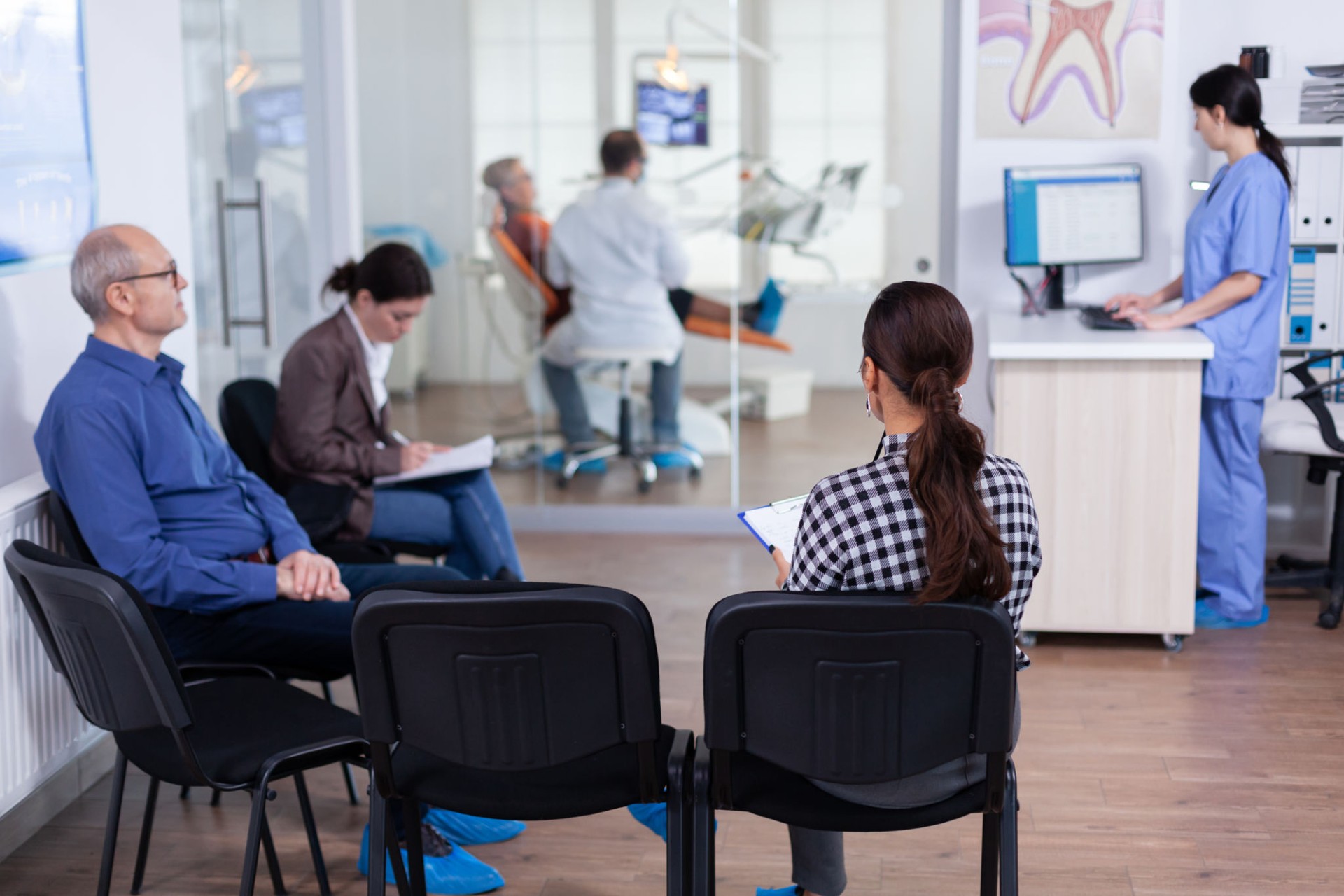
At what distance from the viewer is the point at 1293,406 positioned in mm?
4215

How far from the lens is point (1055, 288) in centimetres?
455

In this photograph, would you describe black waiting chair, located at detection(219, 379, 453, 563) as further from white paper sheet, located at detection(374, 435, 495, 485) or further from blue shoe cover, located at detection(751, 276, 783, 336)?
blue shoe cover, located at detection(751, 276, 783, 336)

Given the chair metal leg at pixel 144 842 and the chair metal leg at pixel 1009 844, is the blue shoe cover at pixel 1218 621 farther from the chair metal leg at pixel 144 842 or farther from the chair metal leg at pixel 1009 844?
the chair metal leg at pixel 144 842

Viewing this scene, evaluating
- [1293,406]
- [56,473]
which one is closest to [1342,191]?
[1293,406]

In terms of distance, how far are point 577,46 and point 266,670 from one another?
314 cm

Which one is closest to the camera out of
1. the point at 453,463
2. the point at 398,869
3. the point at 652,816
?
the point at 398,869

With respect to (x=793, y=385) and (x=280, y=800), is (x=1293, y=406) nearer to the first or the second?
(x=793, y=385)

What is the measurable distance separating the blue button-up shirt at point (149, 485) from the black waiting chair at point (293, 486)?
39cm

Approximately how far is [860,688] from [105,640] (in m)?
1.15

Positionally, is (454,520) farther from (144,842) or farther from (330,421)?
(144,842)

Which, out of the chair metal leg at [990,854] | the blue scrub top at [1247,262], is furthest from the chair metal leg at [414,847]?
the blue scrub top at [1247,262]

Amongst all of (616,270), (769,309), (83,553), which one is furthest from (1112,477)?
(83,553)

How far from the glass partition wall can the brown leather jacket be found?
1877 millimetres

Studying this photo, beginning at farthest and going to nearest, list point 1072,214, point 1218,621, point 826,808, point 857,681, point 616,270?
point 616,270
point 1072,214
point 1218,621
point 826,808
point 857,681
